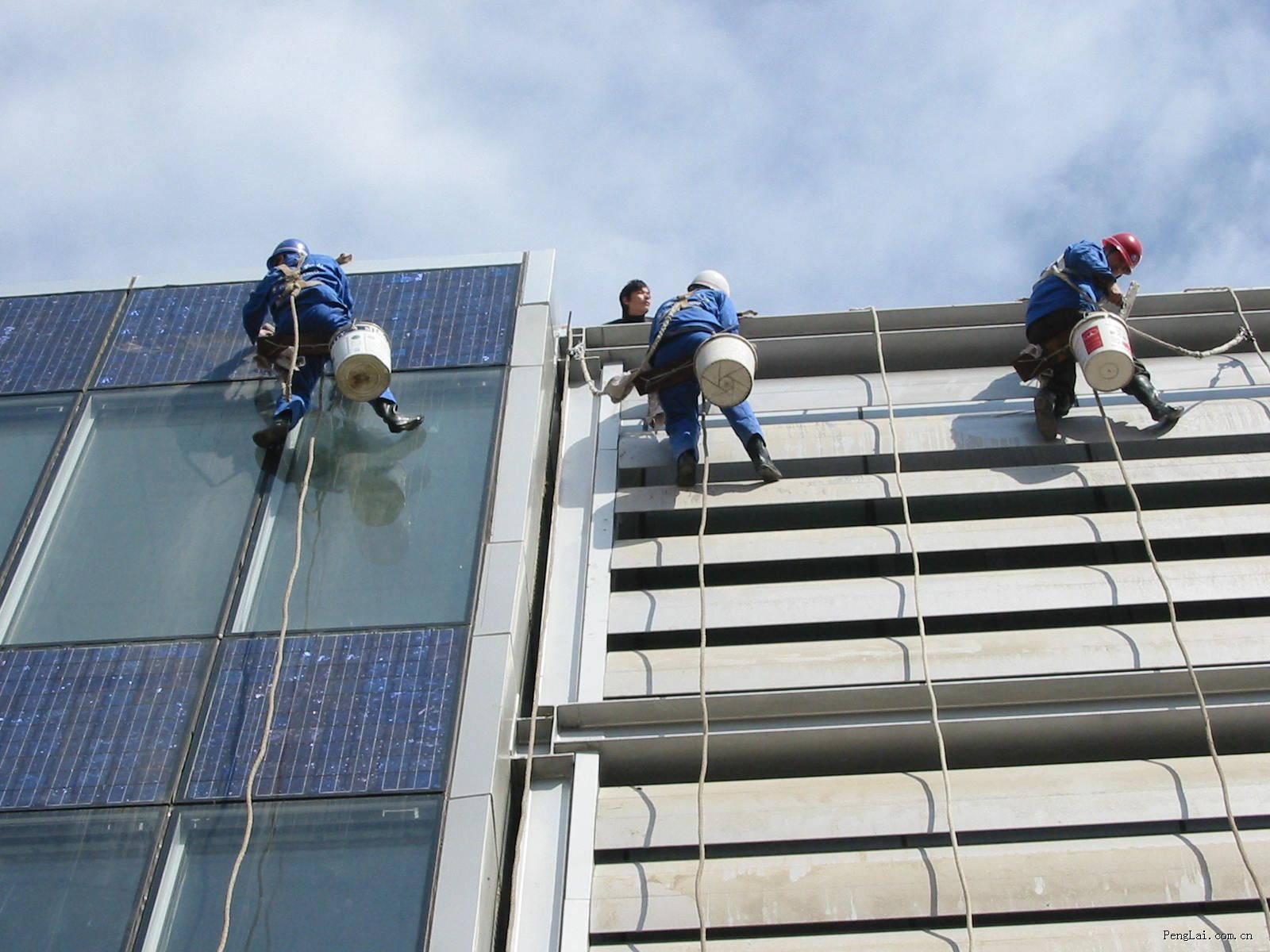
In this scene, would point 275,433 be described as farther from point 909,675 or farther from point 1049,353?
point 1049,353

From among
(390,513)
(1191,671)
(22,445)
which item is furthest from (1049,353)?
(22,445)

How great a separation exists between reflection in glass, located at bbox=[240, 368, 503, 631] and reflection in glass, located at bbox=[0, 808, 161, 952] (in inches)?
40.9

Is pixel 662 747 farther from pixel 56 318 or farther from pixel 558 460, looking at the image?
pixel 56 318

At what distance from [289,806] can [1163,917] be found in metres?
3.09

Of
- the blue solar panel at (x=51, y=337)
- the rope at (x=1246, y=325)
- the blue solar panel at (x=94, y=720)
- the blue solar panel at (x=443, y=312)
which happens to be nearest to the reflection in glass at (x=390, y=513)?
the blue solar panel at (x=443, y=312)

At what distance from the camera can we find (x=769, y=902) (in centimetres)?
555

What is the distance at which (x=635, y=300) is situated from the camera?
1052 cm

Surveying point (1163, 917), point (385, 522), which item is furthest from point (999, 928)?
point (385, 522)

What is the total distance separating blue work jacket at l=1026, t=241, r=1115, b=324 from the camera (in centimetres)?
811

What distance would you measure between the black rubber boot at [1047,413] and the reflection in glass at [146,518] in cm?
382

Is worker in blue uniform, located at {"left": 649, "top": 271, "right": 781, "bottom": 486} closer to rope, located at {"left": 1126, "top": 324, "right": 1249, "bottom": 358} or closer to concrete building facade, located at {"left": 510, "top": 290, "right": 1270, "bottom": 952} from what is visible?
concrete building facade, located at {"left": 510, "top": 290, "right": 1270, "bottom": 952}

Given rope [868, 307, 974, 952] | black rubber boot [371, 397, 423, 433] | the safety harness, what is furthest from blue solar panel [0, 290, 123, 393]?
the safety harness

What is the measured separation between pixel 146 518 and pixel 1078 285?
187 inches

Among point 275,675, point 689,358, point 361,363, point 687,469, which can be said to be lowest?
point 275,675
